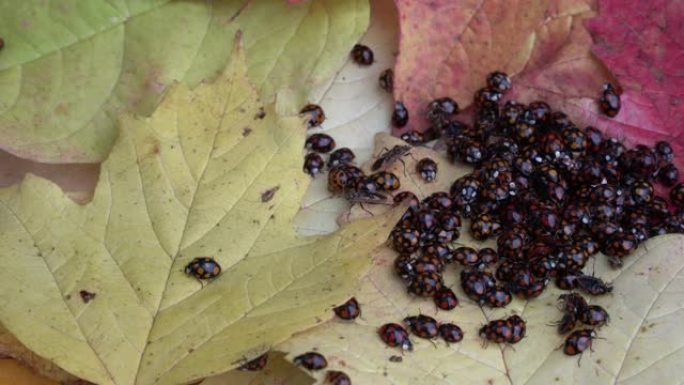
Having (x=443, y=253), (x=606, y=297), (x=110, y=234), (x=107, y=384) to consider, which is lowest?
(x=606, y=297)

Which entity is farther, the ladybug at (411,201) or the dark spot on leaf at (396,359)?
the ladybug at (411,201)

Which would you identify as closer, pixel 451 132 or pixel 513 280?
pixel 513 280

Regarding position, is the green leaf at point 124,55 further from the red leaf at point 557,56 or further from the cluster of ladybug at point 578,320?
the cluster of ladybug at point 578,320

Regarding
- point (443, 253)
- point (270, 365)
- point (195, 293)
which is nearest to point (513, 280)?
point (443, 253)

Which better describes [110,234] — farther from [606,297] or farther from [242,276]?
[606,297]

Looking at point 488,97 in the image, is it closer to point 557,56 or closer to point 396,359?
point 557,56

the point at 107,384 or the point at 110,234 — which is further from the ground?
the point at 110,234

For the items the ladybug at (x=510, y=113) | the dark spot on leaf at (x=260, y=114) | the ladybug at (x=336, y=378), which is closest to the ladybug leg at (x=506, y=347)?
the ladybug at (x=336, y=378)

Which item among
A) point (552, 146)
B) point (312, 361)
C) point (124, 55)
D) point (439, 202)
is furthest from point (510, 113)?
point (124, 55)
